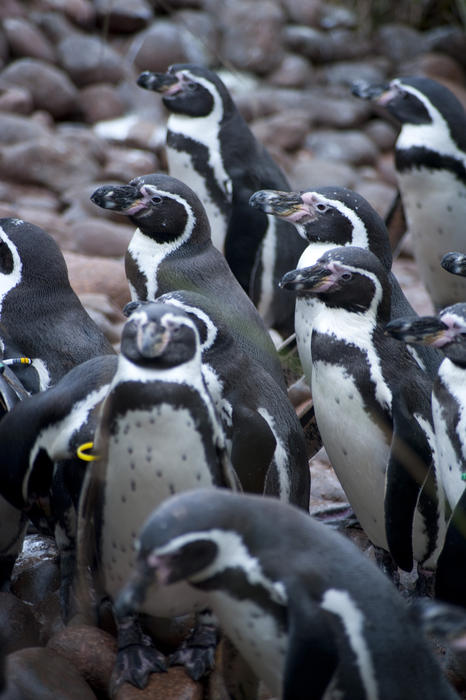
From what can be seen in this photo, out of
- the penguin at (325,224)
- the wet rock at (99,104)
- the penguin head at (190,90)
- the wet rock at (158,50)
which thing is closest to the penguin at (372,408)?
the penguin at (325,224)

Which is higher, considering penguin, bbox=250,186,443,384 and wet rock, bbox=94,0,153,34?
penguin, bbox=250,186,443,384

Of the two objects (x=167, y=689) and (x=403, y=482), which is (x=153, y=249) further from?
(x=167, y=689)

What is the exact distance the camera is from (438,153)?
17.5 feet

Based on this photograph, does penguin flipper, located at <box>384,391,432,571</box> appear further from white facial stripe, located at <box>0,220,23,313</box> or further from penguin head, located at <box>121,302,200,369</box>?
white facial stripe, located at <box>0,220,23,313</box>

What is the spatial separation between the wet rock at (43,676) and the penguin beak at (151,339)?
2.63 ft

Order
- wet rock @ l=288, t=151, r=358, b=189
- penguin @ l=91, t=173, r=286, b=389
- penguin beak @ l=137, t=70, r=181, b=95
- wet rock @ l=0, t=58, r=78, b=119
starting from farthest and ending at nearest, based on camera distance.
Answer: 1. wet rock @ l=0, t=58, r=78, b=119
2. wet rock @ l=288, t=151, r=358, b=189
3. penguin beak @ l=137, t=70, r=181, b=95
4. penguin @ l=91, t=173, r=286, b=389

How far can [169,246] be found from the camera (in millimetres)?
4297

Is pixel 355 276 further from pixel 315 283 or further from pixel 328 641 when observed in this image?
pixel 328 641

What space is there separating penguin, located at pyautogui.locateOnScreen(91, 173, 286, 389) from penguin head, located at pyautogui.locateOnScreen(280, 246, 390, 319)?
493 mm

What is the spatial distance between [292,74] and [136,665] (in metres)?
9.33

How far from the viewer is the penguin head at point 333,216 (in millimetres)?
4195

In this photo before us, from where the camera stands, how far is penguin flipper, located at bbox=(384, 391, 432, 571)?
10.7 feet

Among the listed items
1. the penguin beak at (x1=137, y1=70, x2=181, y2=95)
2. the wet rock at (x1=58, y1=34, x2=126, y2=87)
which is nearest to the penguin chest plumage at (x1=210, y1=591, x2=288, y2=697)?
the penguin beak at (x1=137, y1=70, x2=181, y2=95)

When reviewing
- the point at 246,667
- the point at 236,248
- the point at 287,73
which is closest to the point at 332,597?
the point at 246,667
